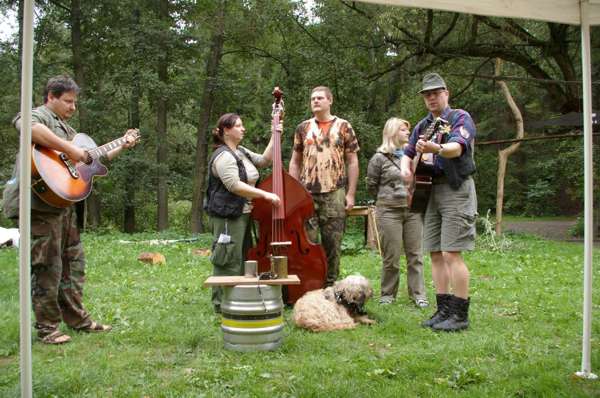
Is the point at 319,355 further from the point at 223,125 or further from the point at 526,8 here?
the point at 526,8

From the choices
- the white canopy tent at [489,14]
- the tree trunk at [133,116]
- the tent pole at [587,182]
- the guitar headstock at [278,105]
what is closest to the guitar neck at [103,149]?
the guitar headstock at [278,105]

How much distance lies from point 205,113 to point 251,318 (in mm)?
13937

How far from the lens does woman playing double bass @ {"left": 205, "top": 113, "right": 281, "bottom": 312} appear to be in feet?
14.5

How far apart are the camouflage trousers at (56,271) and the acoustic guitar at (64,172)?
166mm

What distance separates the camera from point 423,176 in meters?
4.33

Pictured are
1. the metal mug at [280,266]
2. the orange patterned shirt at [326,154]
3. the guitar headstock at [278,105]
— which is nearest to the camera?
Answer: the metal mug at [280,266]

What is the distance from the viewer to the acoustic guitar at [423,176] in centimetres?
426

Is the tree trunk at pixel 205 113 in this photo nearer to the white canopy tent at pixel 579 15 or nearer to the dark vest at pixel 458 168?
the dark vest at pixel 458 168

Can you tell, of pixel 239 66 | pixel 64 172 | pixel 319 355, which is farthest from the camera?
pixel 239 66

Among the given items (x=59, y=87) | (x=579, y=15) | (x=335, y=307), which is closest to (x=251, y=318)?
(x=335, y=307)

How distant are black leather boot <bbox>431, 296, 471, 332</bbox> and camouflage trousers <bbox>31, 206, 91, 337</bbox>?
2687mm

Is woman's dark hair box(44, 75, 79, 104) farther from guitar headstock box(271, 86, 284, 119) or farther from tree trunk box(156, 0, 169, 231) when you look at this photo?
tree trunk box(156, 0, 169, 231)

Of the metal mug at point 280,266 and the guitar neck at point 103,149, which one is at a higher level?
the guitar neck at point 103,149

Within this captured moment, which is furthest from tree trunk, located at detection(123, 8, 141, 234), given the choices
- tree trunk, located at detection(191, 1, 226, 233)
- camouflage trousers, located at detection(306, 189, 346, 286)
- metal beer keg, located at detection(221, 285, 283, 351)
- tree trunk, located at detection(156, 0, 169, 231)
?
metal beer keg, located at detection(221, 285, 283, 351)
